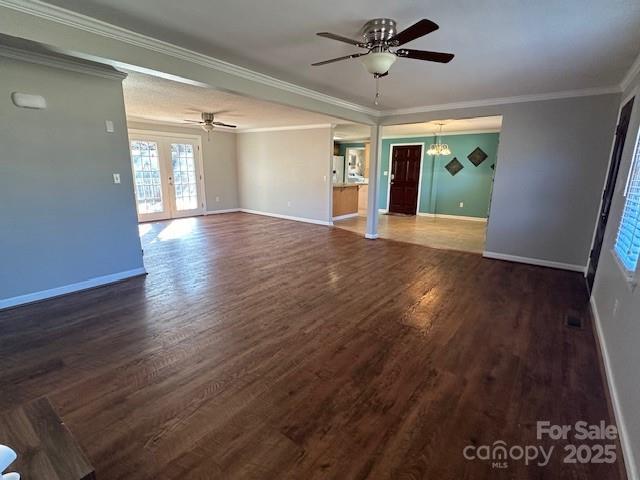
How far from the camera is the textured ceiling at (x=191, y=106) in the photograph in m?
4.20

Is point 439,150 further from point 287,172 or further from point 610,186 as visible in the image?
point 610,186

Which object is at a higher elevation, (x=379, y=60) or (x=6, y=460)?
(x=379, y=60)

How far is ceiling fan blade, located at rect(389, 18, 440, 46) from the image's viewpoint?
6.16 ft

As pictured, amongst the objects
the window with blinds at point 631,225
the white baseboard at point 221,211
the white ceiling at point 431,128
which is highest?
the white ceiling at point 431,128

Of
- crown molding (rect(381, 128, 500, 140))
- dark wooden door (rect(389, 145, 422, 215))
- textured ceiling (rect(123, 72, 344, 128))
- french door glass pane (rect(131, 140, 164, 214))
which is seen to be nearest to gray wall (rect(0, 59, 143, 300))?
textured ceiling (rect(123, 72, 344, 128))

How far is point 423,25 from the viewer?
1.91 m

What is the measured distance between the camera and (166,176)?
7938 mm

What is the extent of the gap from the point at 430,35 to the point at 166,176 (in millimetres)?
7272

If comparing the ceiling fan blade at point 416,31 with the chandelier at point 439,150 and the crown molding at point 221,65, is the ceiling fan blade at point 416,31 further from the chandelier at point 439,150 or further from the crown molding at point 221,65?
the chandelier at point 439,150

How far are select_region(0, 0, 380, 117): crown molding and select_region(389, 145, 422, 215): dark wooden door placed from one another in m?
5.96

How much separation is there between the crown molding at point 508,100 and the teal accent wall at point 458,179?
3.72 metres

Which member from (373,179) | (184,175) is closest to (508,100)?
(373,179)

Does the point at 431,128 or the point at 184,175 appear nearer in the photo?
the point at 431,128

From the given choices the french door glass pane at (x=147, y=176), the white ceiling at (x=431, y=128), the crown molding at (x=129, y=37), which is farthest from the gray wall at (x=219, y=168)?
the crown molding at (x=129, y=37)
